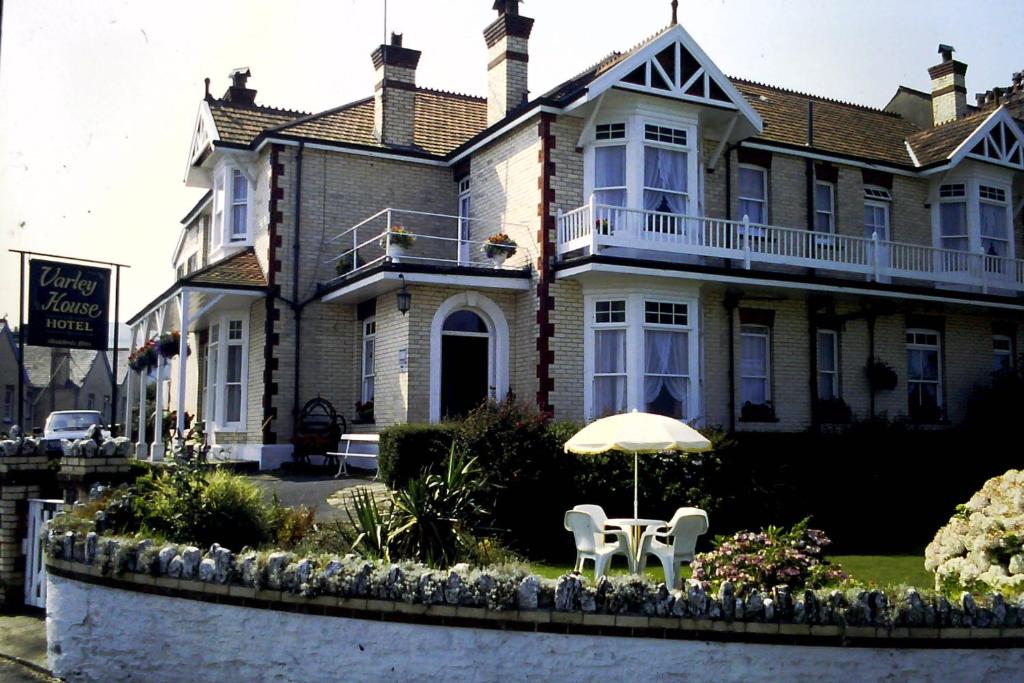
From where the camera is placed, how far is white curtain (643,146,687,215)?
18156mm

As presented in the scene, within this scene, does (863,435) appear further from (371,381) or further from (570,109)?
(371,381)

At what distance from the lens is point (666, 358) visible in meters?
17.9

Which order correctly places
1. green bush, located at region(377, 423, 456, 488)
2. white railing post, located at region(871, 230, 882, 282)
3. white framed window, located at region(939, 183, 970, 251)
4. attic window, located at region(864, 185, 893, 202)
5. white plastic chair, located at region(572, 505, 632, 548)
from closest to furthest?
1. white plastic chair, located at region(572, 505, 632, 548)
2. green bush, located at region(377, 423, 456, 488)
3. white railing post, located at region(871, 230, 882, 282)
4. attic window, located at region(864, 185, 893, 202)
5. white framed window, located at region(939, 183, 970, 251)

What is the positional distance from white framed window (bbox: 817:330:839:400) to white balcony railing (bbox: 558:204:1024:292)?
1491 millimetres

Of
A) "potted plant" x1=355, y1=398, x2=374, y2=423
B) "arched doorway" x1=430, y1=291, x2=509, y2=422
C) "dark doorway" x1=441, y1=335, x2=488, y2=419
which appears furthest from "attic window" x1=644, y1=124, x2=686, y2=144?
"potted plant" x1=355, y1=398, x2=374, y2=423

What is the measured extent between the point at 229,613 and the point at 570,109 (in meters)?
12.3

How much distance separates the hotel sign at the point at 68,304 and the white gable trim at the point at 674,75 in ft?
35.3

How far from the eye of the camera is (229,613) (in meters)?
7.46

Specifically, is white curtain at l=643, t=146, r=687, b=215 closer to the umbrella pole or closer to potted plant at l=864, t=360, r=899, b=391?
potted plant at l=864, t=360, r=899, b=391

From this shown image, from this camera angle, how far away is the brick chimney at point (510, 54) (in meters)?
20.9

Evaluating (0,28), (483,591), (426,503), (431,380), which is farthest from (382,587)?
(431,380)

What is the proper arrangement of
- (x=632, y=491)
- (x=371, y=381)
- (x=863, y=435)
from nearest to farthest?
1. (x=632, y=491)
2. (x=863, y=435)
3. (x=371, y=381)

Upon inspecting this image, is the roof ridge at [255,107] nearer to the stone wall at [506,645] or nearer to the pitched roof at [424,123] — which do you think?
the pitched roof at [424,123]

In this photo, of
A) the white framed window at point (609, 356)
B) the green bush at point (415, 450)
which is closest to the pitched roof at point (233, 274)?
the white framed window at point (609, 356)
